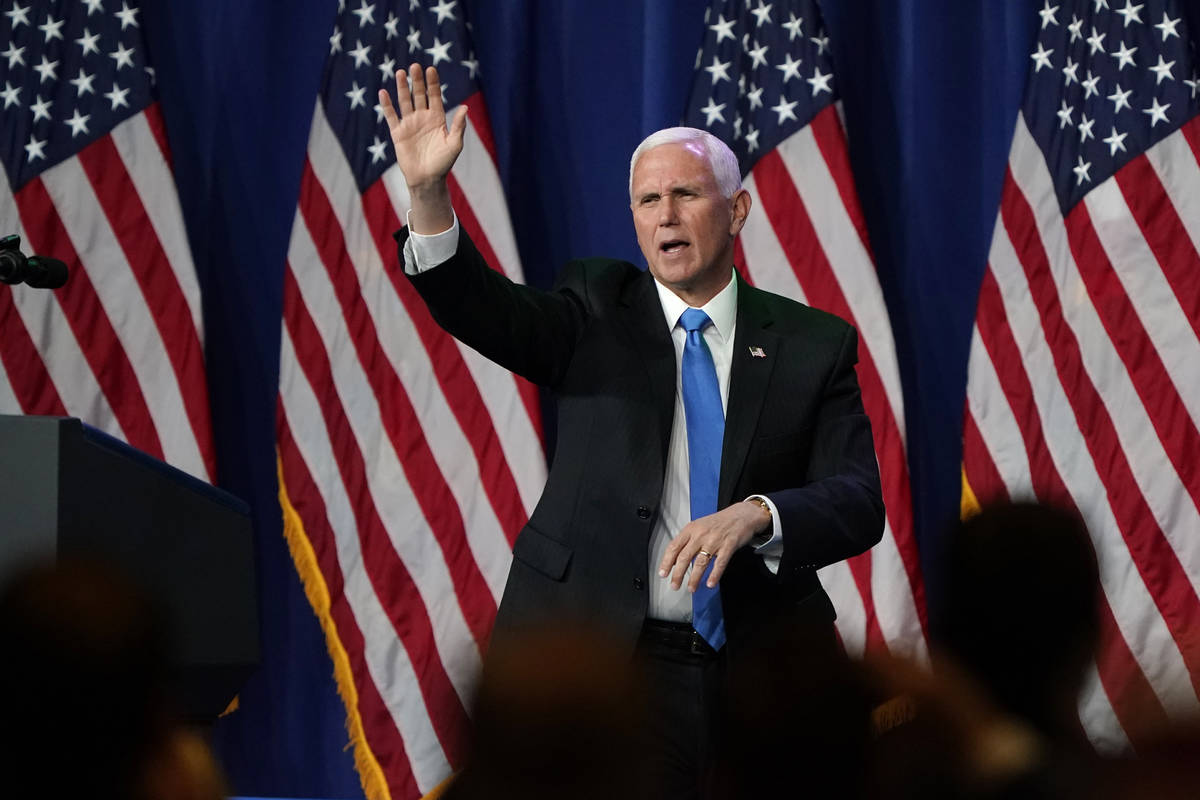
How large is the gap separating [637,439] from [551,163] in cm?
264

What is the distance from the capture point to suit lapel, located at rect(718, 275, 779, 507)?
2545 millimetres

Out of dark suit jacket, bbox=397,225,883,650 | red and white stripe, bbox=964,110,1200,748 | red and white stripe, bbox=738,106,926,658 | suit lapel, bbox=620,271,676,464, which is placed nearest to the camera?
dark suit jacket, bbox=397,225,883,650

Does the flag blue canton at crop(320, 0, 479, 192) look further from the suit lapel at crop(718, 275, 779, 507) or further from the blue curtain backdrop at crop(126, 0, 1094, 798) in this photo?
the suit lapel at crop(718, 275, 779, 507)

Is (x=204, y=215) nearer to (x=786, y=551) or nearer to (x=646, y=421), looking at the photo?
(x=646, y=421)

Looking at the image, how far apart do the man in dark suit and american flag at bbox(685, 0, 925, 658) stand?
1.74m

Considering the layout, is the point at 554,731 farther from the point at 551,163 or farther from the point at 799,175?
the point at 551,163

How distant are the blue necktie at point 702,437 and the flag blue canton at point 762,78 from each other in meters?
2.00

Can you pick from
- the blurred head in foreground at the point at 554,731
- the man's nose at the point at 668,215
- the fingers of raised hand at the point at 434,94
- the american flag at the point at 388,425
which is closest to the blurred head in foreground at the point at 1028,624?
the blurred head in foreground at the point at 554,731

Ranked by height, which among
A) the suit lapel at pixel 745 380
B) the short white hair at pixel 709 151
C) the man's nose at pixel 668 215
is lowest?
the suit lapel at pixel 745 380

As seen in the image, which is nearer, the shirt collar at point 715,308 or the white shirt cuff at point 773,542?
the white shirt cuff at point 773,542

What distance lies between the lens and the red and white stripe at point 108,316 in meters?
4.64

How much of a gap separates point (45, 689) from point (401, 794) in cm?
384

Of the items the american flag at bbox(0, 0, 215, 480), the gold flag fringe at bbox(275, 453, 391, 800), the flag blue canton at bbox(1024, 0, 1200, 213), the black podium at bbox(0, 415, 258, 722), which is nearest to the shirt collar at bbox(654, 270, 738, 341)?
the black podium at bbox(0, 415, 258, 722)

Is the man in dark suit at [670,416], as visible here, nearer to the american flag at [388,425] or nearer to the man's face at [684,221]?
the man's face at [684,221]
